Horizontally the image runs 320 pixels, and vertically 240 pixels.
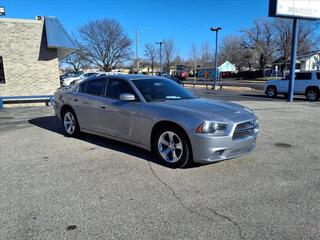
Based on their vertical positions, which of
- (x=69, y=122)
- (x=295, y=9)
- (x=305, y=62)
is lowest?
(x=69, y=122)

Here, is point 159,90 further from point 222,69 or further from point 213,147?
point 222,69

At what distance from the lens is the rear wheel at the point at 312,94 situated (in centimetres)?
1859

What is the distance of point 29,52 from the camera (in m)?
14.1

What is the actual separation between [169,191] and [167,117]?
4.31ft

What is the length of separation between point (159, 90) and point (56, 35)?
9917 mm

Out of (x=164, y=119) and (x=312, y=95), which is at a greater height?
(x=164, y=119)

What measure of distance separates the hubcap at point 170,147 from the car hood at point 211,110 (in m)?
0.48

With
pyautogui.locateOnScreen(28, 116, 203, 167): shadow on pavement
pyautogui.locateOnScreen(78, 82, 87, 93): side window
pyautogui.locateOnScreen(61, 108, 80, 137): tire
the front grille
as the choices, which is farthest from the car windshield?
pyautogui.locateOnScreen(61, 108, 80, 137): tire

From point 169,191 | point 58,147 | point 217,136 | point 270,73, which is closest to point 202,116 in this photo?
point 217,136

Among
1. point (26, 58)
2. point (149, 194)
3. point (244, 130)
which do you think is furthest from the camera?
point (26, 58)

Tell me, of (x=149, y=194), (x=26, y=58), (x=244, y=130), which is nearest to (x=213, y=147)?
(x=244, y=130)

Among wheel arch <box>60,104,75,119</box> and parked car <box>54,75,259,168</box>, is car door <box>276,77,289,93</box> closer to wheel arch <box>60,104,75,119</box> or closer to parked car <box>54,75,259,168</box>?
parked car <box>54,75,259,168</box>

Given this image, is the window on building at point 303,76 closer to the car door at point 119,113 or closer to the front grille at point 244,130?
the front grille at point 244,130

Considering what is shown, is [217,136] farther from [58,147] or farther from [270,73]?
[270,73]
